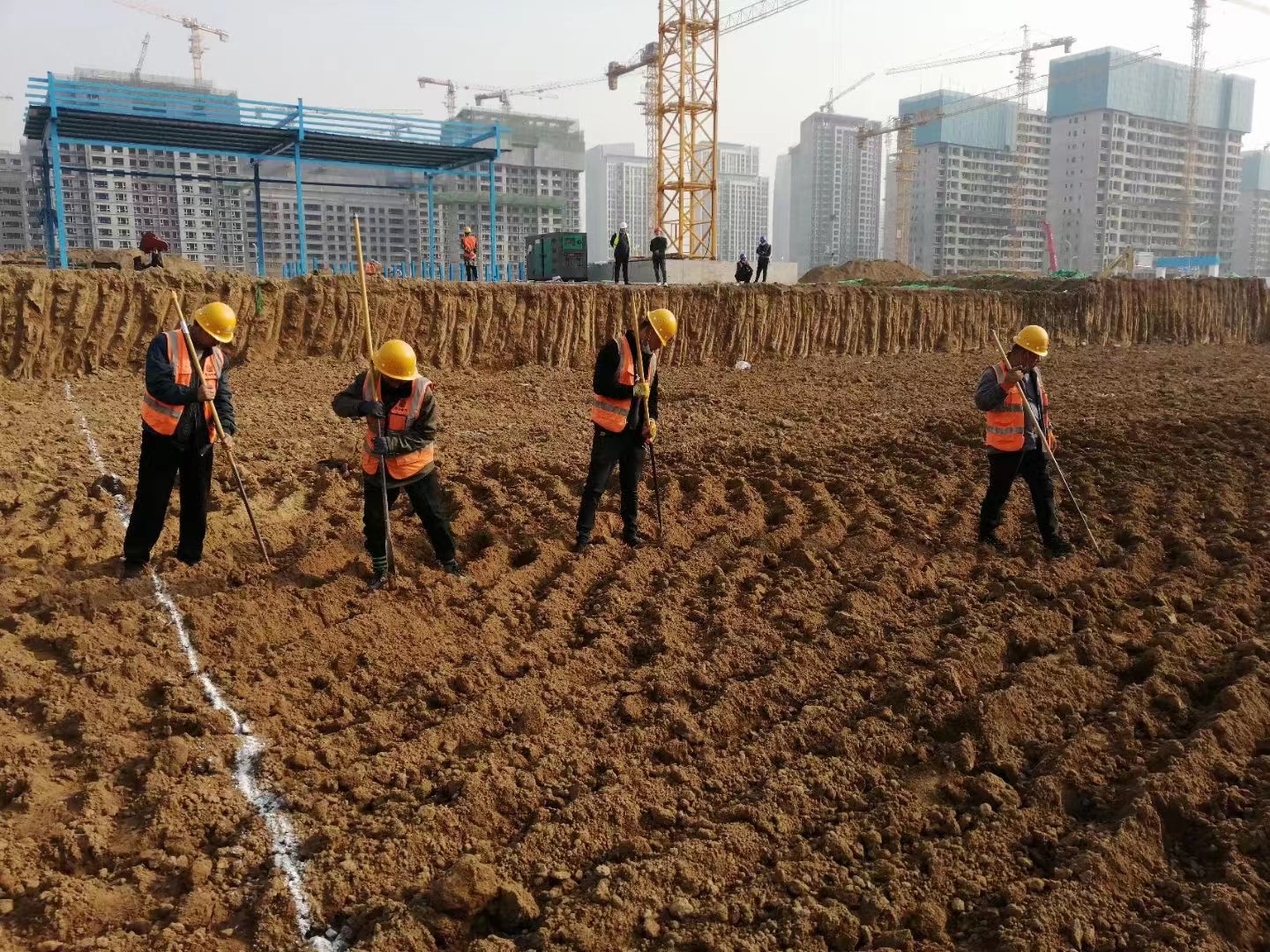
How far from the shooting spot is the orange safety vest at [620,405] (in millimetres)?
6539

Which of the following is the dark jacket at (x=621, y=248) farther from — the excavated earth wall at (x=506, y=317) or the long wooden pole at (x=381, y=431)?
the long wooden pole at (x=381, y=431)

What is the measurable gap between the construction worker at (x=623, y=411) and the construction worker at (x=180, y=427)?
2.39 m

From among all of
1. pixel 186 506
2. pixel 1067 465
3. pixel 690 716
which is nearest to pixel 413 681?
pixel 690 716

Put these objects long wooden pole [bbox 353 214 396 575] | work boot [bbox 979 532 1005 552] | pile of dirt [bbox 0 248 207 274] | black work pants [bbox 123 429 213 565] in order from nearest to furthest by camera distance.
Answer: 1. long wooden pole [bbox 353 214 396 575]
2. black work pants [bbox 123 429 213 565]
3. work boot [bbox 979 532 1005 552]
4. pile of dirt [bbox 0 248 207 274]

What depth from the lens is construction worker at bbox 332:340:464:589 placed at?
219 inches

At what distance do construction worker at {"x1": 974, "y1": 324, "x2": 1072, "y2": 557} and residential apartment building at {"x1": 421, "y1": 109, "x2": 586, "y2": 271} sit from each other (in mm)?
47976

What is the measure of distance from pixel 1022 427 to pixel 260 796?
5.32 meters

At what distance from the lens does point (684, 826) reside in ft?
12.2

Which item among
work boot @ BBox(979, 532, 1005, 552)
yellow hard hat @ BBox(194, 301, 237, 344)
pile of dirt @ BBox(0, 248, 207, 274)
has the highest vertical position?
pile of dirt @ BBox(0, 248, 207, 274)

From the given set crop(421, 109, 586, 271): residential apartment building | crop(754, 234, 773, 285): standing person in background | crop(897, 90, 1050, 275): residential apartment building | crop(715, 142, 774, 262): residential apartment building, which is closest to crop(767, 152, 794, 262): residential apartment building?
crop(715, 142, 774, 262): residential apartment building

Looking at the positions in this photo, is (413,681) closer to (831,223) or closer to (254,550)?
(254,550)

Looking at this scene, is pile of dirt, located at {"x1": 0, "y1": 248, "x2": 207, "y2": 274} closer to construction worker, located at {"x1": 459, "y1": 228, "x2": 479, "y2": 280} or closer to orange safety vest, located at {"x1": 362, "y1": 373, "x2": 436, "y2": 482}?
construction worker, located at {"x1": 459, "y1": 228, "x2": 479, "y2": 280}

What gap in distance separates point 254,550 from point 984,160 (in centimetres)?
9554

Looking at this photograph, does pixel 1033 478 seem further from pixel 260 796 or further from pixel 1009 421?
pixel 260 796
